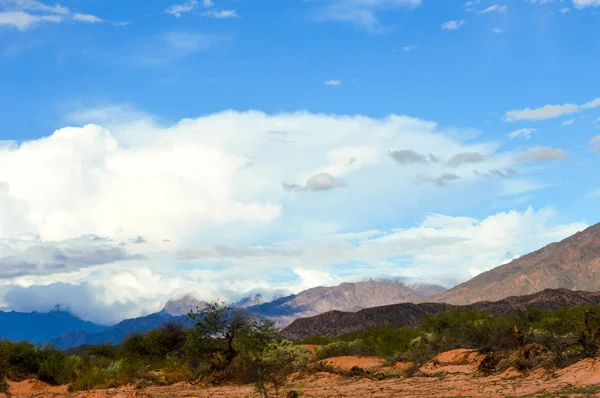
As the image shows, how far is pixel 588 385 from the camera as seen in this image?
19.5m

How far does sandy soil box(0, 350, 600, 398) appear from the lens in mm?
20125

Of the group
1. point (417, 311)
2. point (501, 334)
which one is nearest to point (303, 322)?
point (417, 311)

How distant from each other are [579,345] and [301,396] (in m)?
11.0

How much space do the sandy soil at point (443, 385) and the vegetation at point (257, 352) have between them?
3.02 ft

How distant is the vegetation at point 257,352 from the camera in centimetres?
2534

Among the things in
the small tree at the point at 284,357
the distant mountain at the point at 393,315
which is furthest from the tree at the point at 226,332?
the distant mountain at the point at 393,315

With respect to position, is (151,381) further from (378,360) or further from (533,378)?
(533,378)

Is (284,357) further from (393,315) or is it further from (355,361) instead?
(393,315)

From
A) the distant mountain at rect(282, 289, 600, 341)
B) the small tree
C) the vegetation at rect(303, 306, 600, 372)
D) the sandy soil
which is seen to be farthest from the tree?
the distant mountain at rect(282, 289, 600, 341)

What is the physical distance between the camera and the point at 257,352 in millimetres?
36375

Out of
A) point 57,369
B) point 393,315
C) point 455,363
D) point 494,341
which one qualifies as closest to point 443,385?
point 455,363

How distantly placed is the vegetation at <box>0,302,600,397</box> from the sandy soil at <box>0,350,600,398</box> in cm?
92

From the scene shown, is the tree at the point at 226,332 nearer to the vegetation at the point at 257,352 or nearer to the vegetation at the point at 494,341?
the vegetation at the point at 257,352

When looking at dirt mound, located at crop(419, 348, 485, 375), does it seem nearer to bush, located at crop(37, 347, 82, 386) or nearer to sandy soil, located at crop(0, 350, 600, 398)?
sandy soil, located at crop(0, 350, 600, 398)
